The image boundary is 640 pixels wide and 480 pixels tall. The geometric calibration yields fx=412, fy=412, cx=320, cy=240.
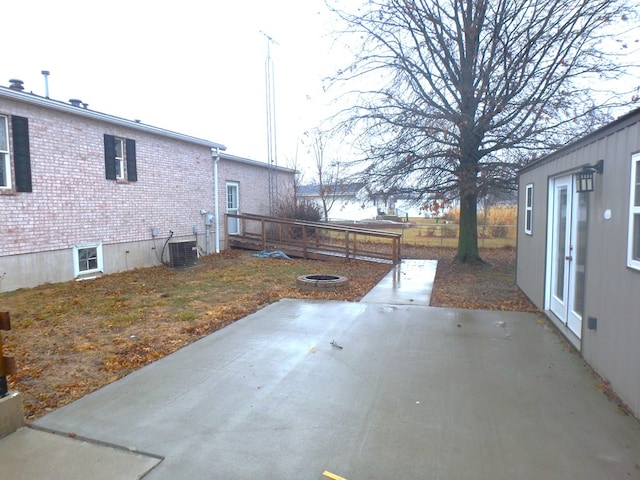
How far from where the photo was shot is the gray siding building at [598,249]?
3.54 metres

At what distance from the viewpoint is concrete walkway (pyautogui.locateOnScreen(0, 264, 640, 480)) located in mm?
2691

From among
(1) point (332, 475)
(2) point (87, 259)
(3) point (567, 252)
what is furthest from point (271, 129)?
(1) point (332, 475)

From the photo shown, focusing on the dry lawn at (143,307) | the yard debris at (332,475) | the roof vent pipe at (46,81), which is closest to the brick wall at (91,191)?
the dry lawn at (143,307)

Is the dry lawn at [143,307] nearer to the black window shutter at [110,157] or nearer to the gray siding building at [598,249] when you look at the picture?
the gray siding building at [598,249]

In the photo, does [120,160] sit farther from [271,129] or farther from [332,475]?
[332,475]

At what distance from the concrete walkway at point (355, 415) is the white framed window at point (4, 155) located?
6.24 meters

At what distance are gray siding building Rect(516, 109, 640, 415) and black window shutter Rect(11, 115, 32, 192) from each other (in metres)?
9.91

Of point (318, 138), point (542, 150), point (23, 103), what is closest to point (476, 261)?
point (542, 150)

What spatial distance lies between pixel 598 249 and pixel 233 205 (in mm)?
14360

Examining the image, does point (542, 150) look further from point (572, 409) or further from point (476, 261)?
point (572, 409)

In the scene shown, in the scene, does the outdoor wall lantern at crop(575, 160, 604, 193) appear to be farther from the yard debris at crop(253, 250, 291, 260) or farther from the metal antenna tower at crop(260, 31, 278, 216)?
the metal antenna tower at crop(260, 31, 278, 216)

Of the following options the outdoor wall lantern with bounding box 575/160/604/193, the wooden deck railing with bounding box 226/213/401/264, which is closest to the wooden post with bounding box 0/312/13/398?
the outdoor wall lantern with bounding box 575/160/604/193

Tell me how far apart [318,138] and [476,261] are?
6512mm

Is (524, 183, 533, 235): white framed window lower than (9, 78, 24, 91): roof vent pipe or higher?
lower
